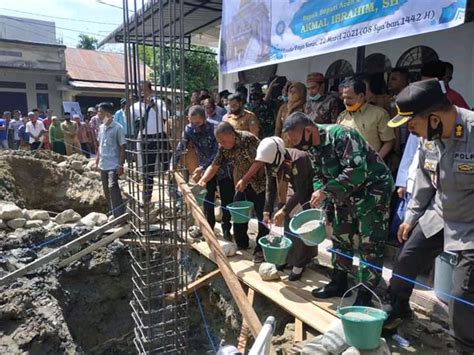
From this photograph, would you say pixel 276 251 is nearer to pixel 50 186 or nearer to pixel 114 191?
pixel 114 191

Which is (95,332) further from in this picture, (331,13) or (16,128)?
(16,128)

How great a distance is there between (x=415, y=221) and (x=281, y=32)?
11.1 ft

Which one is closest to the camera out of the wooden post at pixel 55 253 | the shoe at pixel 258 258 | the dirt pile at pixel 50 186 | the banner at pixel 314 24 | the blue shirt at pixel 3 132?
the banner at pixel 314 24

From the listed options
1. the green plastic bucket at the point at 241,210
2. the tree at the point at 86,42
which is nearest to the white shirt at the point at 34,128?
the green plastic bucket at the point at 241,210

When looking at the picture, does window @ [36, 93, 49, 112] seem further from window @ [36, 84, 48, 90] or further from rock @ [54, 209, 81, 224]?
rock @ [54, 209, 81, 224]

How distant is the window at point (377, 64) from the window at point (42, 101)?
17.6m

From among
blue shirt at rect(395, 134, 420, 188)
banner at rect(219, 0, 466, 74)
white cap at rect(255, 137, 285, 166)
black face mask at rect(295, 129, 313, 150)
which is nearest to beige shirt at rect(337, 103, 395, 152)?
blue shirt at rect(395, 134, 420, 188)

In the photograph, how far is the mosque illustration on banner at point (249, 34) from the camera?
5.73 m

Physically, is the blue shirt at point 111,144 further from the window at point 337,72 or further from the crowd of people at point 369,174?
the window at point 337,72

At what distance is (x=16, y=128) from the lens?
1362 centimetres

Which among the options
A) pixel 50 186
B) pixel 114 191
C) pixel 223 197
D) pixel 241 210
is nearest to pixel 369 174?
pixel 241 210

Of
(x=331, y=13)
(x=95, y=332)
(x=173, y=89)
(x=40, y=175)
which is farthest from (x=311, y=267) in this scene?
(x=40, y=175)

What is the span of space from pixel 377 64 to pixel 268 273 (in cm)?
393

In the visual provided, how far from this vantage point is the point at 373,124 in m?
4.00
